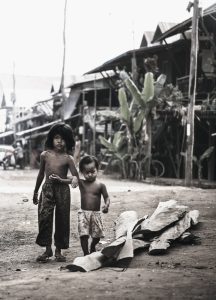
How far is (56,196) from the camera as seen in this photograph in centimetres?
575

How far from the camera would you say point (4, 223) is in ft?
28.1

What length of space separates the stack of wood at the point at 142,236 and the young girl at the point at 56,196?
2.42ft

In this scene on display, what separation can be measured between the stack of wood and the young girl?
0.74m

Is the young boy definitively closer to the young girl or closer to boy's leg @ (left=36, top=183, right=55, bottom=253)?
the young girl

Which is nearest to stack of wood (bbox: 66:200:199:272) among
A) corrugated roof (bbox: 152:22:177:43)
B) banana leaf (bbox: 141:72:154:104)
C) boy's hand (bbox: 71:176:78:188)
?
boy's hand (bbox: 71:176:78:188)

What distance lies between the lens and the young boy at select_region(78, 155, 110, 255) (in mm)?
5492

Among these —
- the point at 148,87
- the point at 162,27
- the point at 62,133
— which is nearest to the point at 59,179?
the point at 62,133

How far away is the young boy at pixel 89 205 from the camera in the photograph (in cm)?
549

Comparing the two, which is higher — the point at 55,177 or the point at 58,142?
the point at 58,142

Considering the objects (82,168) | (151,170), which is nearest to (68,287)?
(82,168)

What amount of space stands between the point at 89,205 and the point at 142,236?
1.05 metres

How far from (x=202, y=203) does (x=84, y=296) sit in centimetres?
695

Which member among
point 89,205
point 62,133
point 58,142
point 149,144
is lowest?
point 89,205

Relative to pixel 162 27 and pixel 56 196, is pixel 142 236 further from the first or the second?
pixel 162 27
